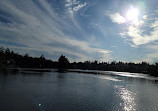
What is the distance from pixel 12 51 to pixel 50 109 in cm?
18577

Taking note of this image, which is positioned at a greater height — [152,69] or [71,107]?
[152,69]

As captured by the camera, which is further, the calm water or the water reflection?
the water reflection

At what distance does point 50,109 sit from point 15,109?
15.3ft

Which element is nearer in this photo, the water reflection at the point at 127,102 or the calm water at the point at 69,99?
the calm water at the point at 69,99

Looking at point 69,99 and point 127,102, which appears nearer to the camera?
point 69,99

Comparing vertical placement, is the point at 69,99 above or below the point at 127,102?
above

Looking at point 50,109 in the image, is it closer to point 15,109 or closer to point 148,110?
point 15,109

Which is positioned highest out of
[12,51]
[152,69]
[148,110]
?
[12,51]

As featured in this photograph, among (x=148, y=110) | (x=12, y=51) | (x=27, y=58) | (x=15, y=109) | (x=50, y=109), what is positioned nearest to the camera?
(x=15, y=109)

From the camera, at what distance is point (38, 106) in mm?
19797

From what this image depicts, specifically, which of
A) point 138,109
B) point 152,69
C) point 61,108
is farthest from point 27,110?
point 152,69

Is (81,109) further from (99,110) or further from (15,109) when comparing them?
(15,109)

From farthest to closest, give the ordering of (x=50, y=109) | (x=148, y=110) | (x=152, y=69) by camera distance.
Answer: (x=152, y=69) → (x=148, y=110) → (x=50, y=109)

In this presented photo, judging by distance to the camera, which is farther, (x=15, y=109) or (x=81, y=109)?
(x=81, y=109)
